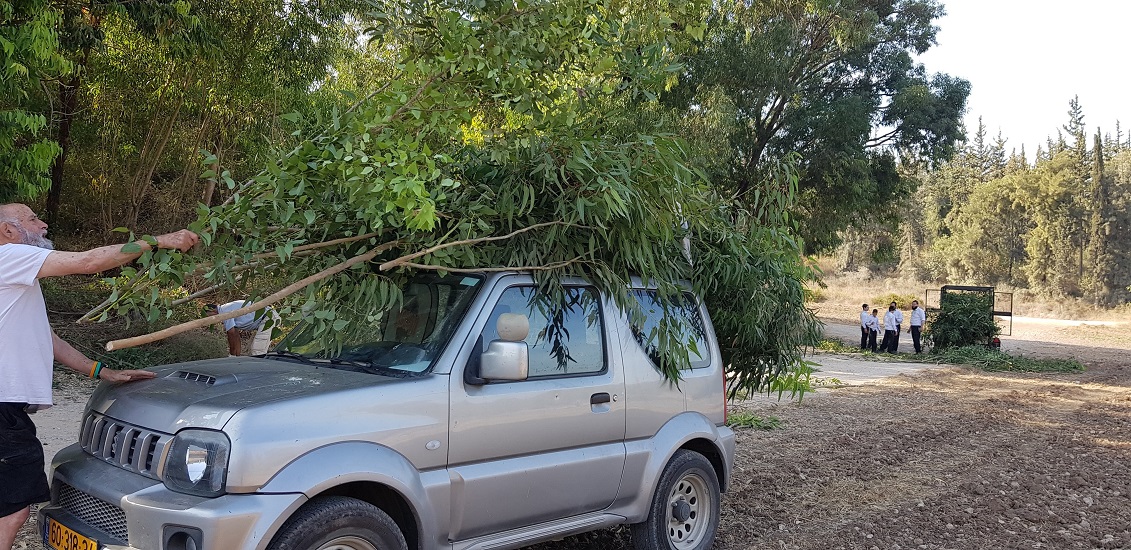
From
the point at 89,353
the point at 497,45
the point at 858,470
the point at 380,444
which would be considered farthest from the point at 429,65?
the point at 89,353

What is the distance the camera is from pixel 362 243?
16.2 feet

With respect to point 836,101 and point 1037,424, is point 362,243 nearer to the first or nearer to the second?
point 1037,424

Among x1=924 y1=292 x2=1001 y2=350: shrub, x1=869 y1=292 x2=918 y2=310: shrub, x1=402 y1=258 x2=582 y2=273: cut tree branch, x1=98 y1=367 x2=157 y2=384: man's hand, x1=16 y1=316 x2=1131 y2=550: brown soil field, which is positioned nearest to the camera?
x1=98 y1=367 x2=157 y2=384: man's hand

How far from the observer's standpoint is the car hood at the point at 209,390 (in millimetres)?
3773

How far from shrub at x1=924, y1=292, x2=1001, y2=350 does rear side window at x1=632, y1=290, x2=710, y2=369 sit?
22.2 meters

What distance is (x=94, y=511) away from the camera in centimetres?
389

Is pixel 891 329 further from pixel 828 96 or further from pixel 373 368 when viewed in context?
pixel 373 368

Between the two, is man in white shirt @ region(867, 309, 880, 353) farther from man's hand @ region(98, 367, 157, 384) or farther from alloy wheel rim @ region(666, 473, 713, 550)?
man's hand @ region(98, 367, 157, 384)

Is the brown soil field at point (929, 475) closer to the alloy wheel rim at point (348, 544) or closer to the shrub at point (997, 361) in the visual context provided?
the alloy wheel rim at point (348, 544)

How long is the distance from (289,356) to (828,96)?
25.7 meters

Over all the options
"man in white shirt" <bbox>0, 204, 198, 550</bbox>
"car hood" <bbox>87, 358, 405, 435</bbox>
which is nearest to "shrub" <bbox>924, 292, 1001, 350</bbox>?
"car hood" <bbox>87, 358, 405, 435</bbox>

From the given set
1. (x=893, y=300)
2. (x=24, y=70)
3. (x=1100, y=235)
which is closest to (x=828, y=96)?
(x=24, y=70)

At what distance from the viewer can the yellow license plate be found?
148 inches

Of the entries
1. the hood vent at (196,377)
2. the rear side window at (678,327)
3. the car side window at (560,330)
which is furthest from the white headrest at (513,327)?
the hood vent at (196,377)
